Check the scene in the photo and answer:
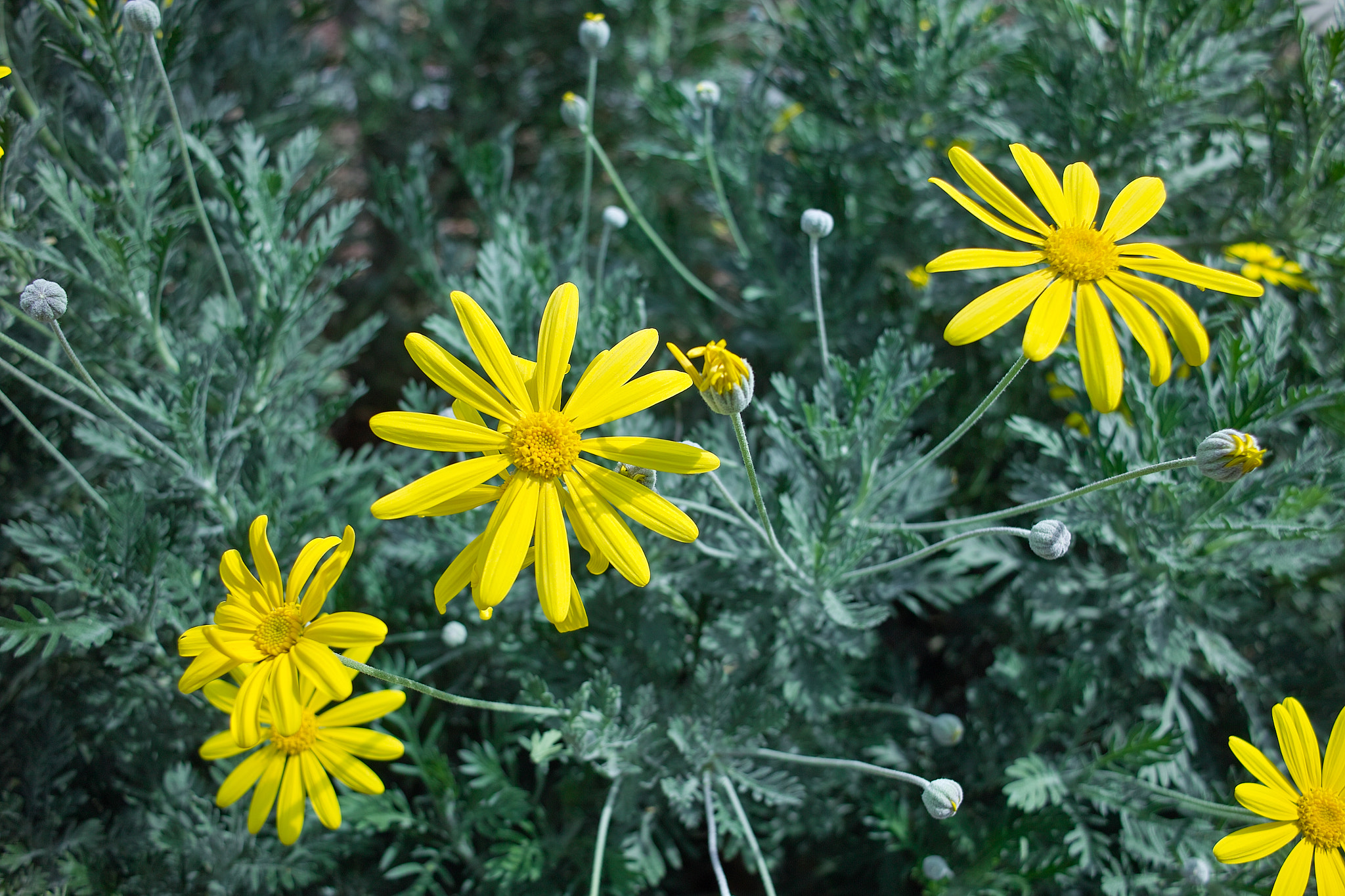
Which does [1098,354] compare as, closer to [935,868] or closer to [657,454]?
[657,454]

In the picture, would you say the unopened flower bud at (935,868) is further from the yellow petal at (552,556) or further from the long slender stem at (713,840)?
the yellow petal at (552,556)

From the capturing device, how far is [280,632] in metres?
1.88

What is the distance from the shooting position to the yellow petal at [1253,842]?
1.89 meters

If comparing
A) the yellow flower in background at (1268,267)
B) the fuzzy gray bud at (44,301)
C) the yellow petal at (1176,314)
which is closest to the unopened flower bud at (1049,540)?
the yellow petal at (1176,314)

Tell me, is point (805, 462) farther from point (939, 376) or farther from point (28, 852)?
point (28, 852)

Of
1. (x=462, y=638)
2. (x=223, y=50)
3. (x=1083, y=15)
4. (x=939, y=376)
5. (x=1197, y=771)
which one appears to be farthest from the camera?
(x=223, y=50)

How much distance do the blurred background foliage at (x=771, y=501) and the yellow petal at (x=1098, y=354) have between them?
21.6 inches

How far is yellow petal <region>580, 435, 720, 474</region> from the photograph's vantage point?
169cm

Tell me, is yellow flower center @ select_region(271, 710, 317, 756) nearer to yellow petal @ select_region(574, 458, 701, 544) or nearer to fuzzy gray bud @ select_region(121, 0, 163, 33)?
yellow petal @ select_region(574, 458, 701, 544)

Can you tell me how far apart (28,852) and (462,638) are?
125cm

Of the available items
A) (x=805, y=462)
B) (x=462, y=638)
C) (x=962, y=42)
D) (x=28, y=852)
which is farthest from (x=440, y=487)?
(x=962, y=42)

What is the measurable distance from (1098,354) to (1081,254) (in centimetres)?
27

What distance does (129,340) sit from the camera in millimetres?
2873

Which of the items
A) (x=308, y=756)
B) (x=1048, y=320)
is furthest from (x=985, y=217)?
(x=308, y=756)
